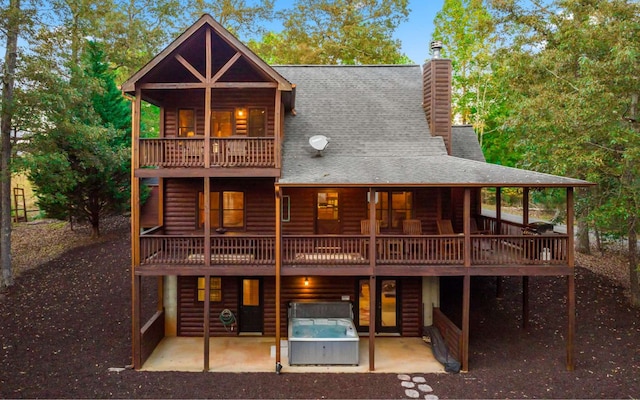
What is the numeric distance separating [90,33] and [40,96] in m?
7.28

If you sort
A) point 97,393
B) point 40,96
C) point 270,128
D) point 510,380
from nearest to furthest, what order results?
point 97,393 → point 510,380 → point 270,128 → point 40,96

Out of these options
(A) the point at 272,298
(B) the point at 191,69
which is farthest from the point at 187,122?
(A) the point at 272,298

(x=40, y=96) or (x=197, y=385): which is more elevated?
(x=40, y=96)

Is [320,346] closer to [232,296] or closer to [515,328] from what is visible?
[232,296]

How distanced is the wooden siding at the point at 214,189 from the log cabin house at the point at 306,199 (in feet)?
0.15

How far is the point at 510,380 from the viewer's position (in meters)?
9.87

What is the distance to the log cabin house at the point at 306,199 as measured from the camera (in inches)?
423

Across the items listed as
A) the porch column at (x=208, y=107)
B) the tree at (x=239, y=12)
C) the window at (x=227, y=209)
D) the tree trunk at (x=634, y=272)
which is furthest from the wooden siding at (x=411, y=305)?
the tree at (x=239, y=12)

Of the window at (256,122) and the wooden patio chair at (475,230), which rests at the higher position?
the window at (256,122)

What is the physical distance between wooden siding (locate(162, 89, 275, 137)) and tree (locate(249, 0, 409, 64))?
14.6 metres

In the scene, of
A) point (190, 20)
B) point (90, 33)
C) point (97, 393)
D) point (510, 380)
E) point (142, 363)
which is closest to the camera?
point (97, 393)

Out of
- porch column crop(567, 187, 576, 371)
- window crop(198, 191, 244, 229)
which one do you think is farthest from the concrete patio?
window crop(198, 191, 244, 229)

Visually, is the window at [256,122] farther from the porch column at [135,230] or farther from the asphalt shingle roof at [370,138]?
the porch column at [135,230]

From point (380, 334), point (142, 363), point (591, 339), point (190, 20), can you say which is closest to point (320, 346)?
point (380, 334)
